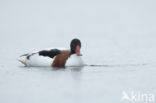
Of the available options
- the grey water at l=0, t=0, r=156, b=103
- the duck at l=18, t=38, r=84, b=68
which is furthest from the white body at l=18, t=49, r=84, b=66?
the grey water at l=0, t=0, r=156, b=103

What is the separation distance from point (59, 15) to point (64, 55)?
26.7 m

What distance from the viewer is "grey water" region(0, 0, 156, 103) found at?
14055 millimetres

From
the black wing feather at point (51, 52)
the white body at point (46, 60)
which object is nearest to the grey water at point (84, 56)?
the white body at point (46, 60)

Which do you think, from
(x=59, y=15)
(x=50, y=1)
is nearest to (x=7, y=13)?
(x=59, y=15)

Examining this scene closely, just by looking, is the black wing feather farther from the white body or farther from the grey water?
the grey water

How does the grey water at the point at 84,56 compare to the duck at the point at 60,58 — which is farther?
the duck at the point at 60,58

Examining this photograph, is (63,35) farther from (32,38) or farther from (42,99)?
(42,99)

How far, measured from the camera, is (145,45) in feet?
76.8

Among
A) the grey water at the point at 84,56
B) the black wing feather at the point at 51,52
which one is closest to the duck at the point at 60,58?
the black wing feather at the point at 51,52

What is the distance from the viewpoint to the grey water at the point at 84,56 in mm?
14055

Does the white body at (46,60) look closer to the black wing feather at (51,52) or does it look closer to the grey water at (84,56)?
the black wing feather at (51,52)

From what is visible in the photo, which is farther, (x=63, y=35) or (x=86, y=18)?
(x=86, y=18)

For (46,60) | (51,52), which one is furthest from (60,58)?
(46,60)

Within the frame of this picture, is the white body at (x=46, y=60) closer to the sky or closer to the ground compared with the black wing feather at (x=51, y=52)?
closer to the ground
